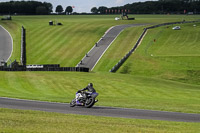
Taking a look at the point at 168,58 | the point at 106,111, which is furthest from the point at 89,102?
the point at 168,58

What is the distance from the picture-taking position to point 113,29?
133 m

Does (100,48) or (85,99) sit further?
(100,48)

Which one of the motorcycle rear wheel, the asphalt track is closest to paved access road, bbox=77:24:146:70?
the asphalt track

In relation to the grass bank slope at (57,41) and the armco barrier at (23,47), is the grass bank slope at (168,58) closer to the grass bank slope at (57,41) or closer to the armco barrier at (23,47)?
the grass bank slope at (57,41)

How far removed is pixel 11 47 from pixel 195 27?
219 feet

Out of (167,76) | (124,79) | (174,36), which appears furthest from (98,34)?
(124,79)

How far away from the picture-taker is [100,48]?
10581cm

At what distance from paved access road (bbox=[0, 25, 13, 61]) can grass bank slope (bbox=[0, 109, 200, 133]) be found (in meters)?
74.4

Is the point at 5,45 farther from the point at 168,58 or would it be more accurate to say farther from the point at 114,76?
the point at 114,76

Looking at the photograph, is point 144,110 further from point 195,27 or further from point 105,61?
point 195,27

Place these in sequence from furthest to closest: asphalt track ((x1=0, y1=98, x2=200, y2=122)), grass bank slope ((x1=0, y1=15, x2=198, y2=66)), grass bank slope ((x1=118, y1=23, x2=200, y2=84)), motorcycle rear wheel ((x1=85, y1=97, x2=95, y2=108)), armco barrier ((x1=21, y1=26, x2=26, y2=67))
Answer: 1. grass bank slope ((x1=0, y1=15, x2=198, y2=66))
2. armco barrier ((x1=21, y1=26, x2=26, y2=67))
3. grass bank slope ((x1=118, y1=23, x2=200, y2=84))
4. motorcycle rear wheel ((x1=85, y1=97, x2=95, y2=108))
5. asphalt track ((x1=0, y1=98, x2=200, y2=122))

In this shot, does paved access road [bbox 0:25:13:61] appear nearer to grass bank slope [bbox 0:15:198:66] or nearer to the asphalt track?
grass bank slope [bbox 0:15:198:66]

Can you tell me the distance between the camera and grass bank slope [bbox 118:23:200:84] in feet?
257

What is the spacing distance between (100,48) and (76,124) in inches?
3325
